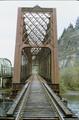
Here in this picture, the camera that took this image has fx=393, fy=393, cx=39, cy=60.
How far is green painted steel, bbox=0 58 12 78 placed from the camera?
5893 centimetres

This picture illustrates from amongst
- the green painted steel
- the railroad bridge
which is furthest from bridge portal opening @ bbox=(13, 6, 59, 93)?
the green painted steel

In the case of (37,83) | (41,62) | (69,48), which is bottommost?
(37,83)

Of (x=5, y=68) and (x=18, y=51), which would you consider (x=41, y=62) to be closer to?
(x=5, y=68)

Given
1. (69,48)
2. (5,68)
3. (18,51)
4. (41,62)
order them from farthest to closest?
(69,48)
(5,68)
(41,62)
(18,51)

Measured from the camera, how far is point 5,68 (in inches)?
2434

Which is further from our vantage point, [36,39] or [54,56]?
[36,39]

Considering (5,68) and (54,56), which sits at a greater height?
(54,56)

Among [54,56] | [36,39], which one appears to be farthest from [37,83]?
[36,39]

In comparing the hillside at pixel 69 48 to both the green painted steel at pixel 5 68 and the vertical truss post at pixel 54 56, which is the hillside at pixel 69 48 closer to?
the green painted steel at pixel 5 68

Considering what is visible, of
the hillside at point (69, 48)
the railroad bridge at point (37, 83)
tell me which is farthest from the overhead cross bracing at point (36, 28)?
the hillside at point (69, 48)

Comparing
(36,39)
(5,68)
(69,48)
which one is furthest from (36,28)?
(69,48)

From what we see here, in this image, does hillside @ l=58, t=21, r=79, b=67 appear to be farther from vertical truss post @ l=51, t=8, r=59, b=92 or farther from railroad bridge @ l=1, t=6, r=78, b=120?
vertical truss post @ l=51, t=8, r=59, b=92

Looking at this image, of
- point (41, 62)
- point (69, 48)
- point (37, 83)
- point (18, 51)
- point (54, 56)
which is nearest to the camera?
point (54, 56)

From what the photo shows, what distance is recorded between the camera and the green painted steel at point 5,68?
58.9 metres
